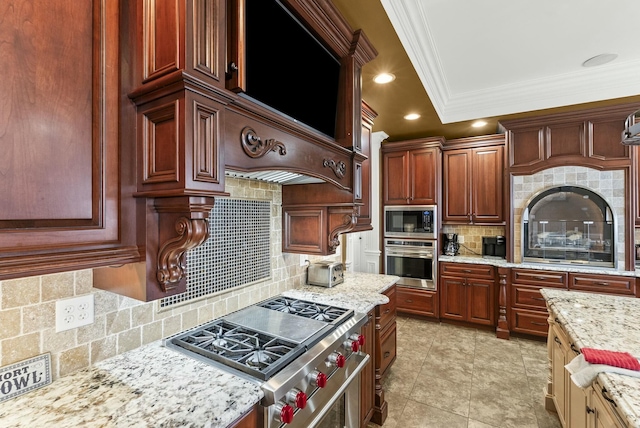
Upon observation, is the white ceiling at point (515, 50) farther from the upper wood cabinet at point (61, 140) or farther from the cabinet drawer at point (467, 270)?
the cabinet drawer at point (467, 270)

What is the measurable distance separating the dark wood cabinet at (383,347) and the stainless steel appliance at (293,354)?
1.32ft

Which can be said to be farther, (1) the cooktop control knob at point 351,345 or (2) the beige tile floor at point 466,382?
(2) the beige tile floor at point 466,382

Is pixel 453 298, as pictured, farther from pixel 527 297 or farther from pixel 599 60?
pixel 599 60

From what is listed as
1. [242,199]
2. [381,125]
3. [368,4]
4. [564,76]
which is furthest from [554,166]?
[242,199]

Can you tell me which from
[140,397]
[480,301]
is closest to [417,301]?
[480,301]

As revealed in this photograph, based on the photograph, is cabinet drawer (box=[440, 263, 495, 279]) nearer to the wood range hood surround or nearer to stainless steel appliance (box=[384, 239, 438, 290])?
stainless steel appliance (box=[384, 239, 438, 290])

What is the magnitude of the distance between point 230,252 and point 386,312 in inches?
54.4

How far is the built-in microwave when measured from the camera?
4.10 metres

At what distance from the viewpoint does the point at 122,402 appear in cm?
95

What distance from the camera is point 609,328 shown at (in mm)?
1542

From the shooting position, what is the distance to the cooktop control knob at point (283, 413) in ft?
3.57

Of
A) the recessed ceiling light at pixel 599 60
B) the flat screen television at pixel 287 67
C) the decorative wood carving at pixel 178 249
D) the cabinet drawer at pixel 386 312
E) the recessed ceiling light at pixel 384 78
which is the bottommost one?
the cabinet drawer at pixel 386 312

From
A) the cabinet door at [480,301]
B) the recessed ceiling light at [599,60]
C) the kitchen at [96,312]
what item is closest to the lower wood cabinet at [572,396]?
the cabinet door at [480,301]

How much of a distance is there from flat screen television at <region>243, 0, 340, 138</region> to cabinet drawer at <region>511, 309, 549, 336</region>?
334cm
